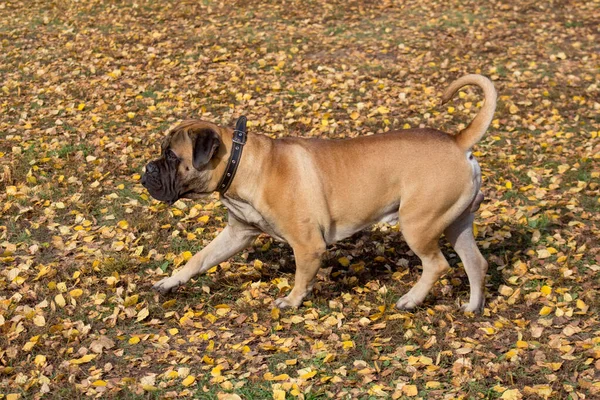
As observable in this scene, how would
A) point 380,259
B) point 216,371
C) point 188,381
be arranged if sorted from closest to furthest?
point 188,381 → point 216,371 → point 380,259

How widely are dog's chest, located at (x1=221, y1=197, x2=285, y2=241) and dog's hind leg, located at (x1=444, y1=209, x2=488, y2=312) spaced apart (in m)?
1.46

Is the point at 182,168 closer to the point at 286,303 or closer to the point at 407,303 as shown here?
the point at 286,303

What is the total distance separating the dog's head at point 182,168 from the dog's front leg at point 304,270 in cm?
86

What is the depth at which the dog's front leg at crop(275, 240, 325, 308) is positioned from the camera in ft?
17.8

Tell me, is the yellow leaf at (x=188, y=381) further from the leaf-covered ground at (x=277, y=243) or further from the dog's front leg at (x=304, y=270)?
the dog's front leg at (x=304, y=270)

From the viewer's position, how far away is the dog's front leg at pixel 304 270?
5430 millimetres

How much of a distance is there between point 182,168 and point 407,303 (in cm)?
214

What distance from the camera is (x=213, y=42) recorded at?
13.3m

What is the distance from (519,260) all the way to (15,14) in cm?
1307

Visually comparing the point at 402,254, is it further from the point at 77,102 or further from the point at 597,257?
the point at 77,102

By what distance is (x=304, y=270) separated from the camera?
218 inches

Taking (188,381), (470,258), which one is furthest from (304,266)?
(470,258)

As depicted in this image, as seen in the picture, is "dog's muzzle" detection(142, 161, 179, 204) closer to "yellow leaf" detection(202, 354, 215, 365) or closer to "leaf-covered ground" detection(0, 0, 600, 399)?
"leaf-covered ground" detection(0, 0, 600, 399)

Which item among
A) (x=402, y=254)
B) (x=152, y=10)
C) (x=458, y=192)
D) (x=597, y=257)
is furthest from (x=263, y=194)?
(x=152, y=10)
